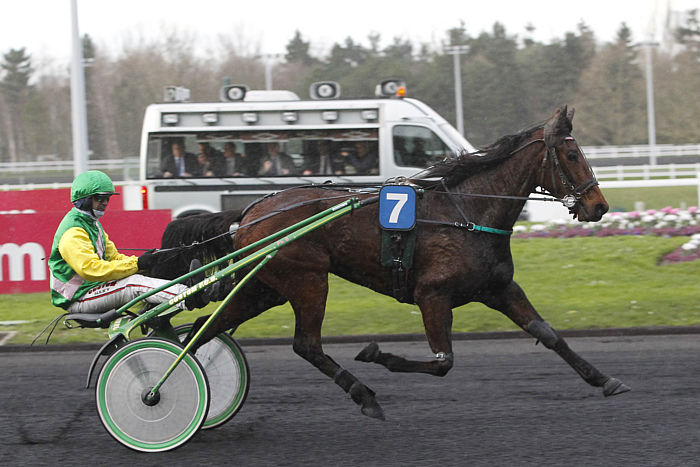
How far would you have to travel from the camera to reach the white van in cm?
1274

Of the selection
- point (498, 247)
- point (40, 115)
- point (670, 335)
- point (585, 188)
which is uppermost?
point (40, 115)

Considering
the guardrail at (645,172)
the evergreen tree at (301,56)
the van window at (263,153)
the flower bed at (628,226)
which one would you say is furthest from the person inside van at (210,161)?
the evergreen tree at (301,56)

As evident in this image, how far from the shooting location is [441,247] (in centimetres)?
462

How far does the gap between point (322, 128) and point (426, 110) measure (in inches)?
66.6

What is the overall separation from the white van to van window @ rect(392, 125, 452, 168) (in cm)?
2

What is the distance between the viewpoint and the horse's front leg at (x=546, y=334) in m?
4.65

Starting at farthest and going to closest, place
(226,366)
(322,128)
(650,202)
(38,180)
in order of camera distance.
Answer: (38,180) < (650,202) < (322,128) < (226,366)

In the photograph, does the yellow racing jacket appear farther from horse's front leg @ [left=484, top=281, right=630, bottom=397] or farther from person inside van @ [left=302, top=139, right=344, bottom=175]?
person inside van @ [left=302, top=139, right=344, bottom=175]

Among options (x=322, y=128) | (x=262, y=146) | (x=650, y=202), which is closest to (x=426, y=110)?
(x=322, y=128)

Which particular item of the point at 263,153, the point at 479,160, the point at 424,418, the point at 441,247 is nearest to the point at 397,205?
the point at 441,247

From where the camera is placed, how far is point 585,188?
15.0ft

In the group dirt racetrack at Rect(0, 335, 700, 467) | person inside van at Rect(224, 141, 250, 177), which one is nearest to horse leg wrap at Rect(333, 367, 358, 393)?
dirt racetrack at Rect(0, 335, 700, 467)

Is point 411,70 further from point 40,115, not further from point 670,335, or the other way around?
point 670,335

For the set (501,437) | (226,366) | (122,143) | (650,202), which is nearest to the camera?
(501,437)
